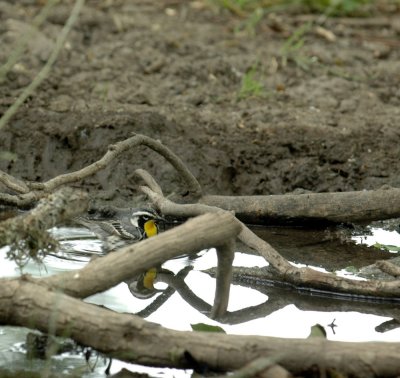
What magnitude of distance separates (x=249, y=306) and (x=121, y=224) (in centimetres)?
166

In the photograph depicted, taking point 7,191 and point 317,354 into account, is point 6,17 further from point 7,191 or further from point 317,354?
point 317,354

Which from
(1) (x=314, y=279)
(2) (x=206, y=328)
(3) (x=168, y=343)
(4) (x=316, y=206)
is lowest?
(3) (x=168, y=343)

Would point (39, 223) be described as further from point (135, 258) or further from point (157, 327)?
point (157, 327)

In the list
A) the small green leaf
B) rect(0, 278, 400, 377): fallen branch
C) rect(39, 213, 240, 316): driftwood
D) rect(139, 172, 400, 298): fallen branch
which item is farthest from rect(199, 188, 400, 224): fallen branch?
rect(0, 278, 400, 377): fallen branch

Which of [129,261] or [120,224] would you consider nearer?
[129,261]

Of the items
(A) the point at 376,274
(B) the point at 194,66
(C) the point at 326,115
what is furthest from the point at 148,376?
(B) the point at 194,66

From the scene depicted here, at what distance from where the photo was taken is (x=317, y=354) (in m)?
4.11

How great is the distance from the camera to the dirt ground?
736 centimetres

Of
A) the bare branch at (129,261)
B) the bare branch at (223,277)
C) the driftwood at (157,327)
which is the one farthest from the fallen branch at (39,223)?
the bare branch at (223,277)

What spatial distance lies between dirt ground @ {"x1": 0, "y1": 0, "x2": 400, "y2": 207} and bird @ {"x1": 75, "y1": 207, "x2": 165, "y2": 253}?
190 millimetres

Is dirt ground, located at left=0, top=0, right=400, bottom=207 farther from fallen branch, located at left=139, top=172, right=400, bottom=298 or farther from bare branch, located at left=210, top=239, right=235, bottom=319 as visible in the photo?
bare branch, located at left=210, top=239, right=235, bottom=319

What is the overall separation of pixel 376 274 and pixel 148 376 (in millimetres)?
1857

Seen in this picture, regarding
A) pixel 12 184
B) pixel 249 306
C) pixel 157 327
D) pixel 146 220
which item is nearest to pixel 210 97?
pixel 146 220

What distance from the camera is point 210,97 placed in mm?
8375
